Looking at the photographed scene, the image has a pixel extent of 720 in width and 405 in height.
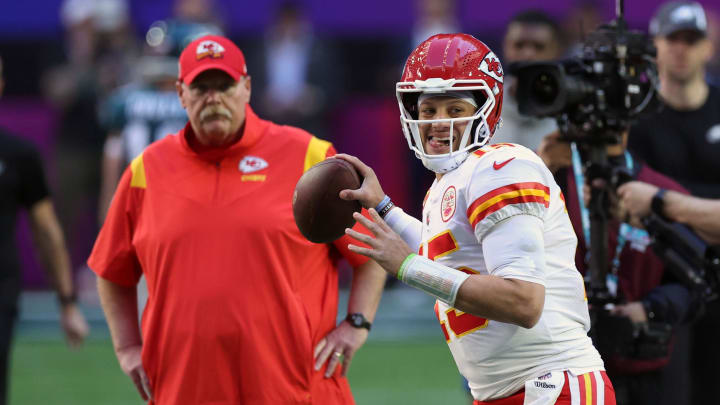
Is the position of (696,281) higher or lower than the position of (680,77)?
lower

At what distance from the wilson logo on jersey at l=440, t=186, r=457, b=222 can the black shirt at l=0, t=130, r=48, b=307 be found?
279 cm

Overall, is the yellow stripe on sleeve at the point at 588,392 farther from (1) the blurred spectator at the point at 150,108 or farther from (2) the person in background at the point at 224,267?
(1) the blurred spectator at the point at 150,108

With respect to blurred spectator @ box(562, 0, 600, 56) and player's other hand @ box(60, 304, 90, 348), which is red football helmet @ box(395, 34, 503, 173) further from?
blurred spectator @ box(562, 0, 600, 56)

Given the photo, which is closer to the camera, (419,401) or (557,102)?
(557,102)

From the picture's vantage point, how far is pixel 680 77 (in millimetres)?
5641

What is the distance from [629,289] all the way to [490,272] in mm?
1569

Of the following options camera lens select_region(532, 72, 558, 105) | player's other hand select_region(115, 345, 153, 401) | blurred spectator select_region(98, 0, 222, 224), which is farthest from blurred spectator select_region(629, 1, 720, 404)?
blurred spectator select_region(98, 0, 222, 224)

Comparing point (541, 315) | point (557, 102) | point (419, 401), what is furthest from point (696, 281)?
point (419, 401)

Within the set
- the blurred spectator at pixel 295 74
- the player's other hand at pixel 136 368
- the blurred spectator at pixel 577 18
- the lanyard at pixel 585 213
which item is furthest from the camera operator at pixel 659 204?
the blurred spectator at pixel 295 74

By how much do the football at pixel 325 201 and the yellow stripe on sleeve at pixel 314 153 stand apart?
26.1 inches

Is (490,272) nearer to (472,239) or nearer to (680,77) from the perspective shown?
(472,239)

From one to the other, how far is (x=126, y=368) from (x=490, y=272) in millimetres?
1665

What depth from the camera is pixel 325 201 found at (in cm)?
354

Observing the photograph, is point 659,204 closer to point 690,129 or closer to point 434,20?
point 690,129
